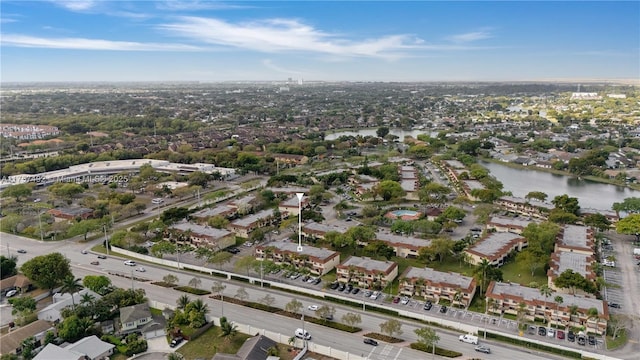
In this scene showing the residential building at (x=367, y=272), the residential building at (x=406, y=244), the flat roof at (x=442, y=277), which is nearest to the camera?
the flat roof at (x=442, y=277)

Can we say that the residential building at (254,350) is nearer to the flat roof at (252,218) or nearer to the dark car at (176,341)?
the dark car at (176,341)

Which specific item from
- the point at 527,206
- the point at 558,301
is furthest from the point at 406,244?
the point at 527,206

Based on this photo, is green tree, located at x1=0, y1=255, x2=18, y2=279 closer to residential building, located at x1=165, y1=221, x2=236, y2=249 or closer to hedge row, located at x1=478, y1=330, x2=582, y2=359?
→ residential building, located at x1=165, y1=221, x2=236, y2=249

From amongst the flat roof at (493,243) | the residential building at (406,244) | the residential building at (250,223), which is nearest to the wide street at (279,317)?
Answer: the residential building at (250,223)

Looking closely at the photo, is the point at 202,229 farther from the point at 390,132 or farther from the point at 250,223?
the point at 390,132

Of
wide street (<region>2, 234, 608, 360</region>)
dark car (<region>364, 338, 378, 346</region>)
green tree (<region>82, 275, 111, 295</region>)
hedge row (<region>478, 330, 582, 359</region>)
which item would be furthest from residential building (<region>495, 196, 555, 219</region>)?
green tree (<region>82, 275, 111, 295</region>)

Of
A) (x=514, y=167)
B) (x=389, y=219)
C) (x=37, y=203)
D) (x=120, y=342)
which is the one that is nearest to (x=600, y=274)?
(x=389, y=219)

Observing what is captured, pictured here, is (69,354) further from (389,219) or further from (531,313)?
(389,219)
